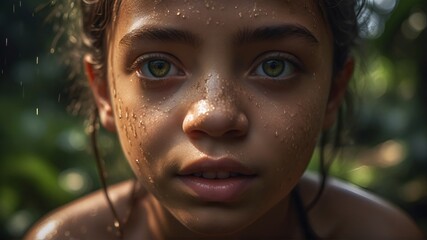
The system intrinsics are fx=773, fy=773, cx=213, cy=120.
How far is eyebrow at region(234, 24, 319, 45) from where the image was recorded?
1.23 metres

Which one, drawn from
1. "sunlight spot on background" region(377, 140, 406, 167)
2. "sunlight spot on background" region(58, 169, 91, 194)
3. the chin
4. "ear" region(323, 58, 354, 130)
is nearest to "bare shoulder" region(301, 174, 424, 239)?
"ear" region(323, 58, 354, 130)

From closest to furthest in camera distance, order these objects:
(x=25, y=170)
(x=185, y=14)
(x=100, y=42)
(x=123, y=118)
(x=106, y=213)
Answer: (x=185, y=14) < (x=123, y=118) < (x=100, y=42) < (x=106, y=213) < (x=25, y=170)

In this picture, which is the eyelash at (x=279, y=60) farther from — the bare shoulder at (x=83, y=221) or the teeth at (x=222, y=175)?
the bare shoulder at (x=83, y=221)

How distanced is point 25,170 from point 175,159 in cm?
137

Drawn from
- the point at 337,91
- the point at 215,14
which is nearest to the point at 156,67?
the point at 215,14

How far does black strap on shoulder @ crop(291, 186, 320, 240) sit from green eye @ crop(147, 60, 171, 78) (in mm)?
606

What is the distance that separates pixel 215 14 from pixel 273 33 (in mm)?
109

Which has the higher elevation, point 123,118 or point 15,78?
point 123,118

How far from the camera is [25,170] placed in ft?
8.16

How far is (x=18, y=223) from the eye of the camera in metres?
2.41

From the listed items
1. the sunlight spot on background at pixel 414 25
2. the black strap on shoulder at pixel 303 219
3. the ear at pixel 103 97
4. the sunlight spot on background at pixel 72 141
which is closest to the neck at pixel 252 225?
the black strap on shoulder at pixel 303 219

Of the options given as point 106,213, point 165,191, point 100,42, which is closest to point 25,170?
point 106,213

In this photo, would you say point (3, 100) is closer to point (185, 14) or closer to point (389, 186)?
point (389, 186)

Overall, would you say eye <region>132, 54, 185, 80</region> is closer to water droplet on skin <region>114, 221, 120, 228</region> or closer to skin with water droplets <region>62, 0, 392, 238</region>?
skin with water droplets <region>62, 0, 392, 238</region>
